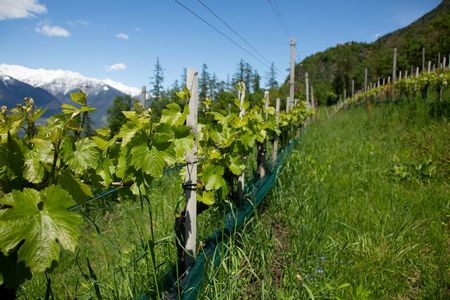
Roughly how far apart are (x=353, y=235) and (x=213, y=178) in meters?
1.81

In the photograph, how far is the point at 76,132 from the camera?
131 centimetres

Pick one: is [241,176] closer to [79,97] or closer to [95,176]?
[95,176]

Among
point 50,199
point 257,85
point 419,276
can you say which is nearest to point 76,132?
point 50,199

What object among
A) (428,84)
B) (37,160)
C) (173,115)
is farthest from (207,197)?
(428,84)

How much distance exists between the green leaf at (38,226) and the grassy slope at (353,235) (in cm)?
102

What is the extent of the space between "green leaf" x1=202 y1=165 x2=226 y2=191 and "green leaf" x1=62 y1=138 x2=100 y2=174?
0.93 m

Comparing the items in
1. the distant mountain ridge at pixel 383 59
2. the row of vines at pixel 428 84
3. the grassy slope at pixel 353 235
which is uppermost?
the distant mountain ridge at pixel 383 59

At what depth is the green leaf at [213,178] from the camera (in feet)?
6.93

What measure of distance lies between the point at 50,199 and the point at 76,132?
0.44 meters

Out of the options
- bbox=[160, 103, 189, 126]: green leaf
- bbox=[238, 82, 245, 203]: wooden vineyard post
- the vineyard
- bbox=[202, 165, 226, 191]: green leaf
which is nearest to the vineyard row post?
bbox=[238, 82, 245, 203]: wooden vineyard post

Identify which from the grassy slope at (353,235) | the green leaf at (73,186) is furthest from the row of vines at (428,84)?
the green leaf at (73,186)

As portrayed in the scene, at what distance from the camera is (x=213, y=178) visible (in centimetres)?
215

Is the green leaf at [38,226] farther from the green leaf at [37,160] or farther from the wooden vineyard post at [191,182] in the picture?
the wooden vineyard post at [191,182]

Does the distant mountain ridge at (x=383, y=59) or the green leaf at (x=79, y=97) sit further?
the distant mountain ridge at (x=383, y=59)
